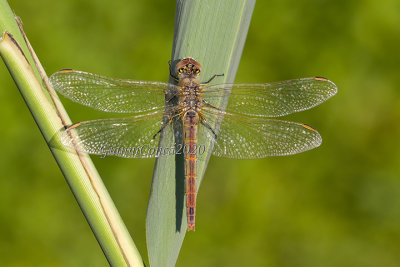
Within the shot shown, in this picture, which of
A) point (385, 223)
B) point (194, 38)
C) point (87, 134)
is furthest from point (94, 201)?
point (385, 223)

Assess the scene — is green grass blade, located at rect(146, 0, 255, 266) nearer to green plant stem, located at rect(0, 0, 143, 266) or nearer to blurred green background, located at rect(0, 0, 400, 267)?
green plant stem, located at rect(0, 0, 143, 266)

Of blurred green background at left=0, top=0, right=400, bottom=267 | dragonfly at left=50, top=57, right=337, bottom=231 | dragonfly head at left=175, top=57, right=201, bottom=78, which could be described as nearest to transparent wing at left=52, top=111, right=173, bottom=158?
dragonfly at left=50, top=57, right=337, bottom=231

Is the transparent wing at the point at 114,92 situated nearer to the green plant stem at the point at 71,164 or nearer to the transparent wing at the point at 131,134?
the transparent wing at the point at 131,134

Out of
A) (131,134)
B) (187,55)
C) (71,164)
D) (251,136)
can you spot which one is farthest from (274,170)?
(71,164)

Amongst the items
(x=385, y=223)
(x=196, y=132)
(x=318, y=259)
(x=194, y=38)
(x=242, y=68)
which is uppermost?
(x=242, y=68)

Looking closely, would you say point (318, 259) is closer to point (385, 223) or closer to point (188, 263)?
point (385, 223)

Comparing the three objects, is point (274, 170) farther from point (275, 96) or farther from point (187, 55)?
point (187, 55)

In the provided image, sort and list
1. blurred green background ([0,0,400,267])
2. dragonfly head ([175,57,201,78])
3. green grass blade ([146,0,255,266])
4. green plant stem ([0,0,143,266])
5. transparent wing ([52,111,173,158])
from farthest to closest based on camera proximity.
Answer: blurred green background ([0,0,400,267]), transparent wing ([52,111,173,158]), dragonfly head ([175,57,201,78]), green grass blade ([146,0,255,266]), green plant stem ([0,0,143,266])
